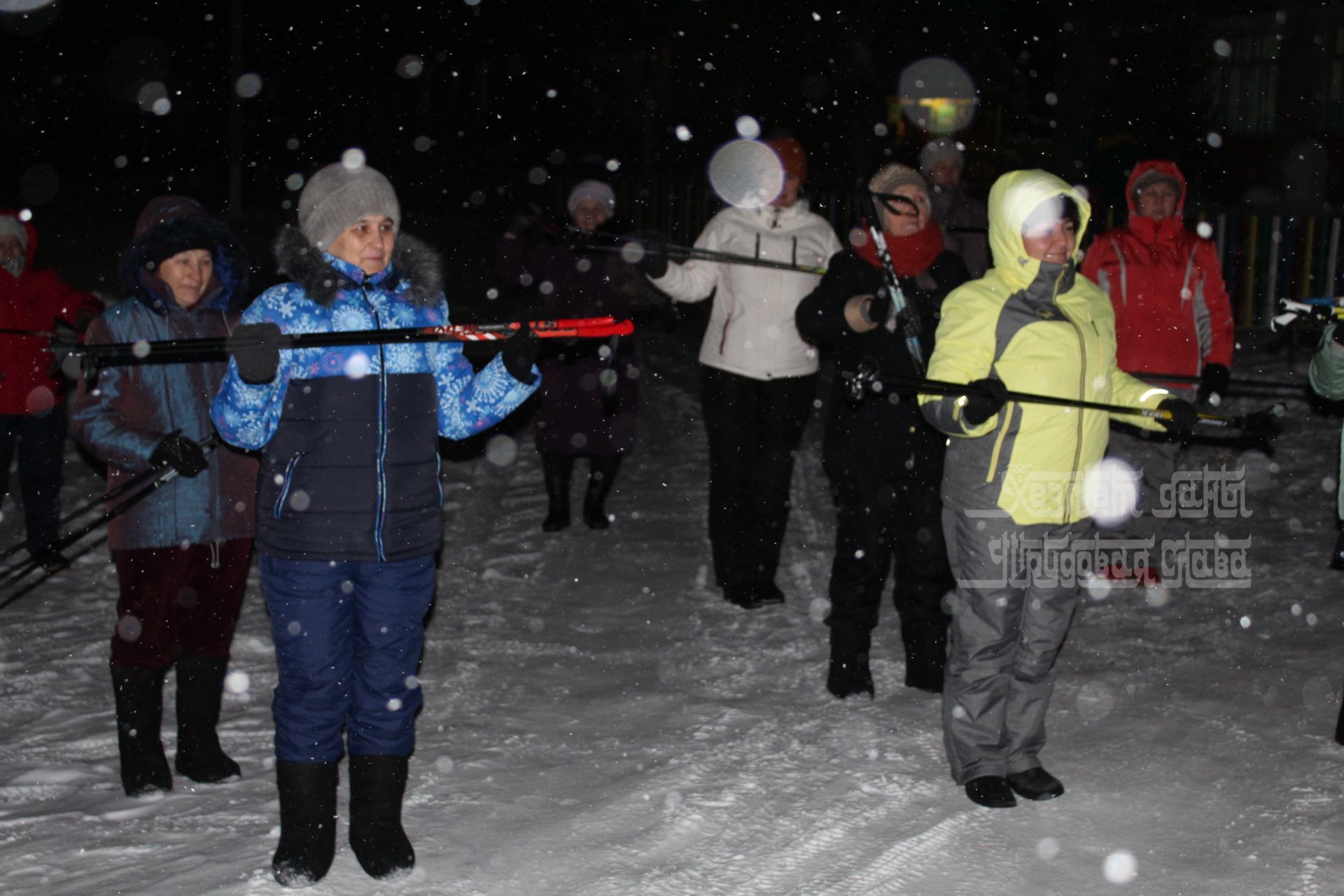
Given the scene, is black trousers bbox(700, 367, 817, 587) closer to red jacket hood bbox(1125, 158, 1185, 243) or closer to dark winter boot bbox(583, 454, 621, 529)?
dark winter boot bbox(583, 454, 621, 529)

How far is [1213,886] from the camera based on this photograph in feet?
12.0

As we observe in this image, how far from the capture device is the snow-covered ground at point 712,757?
376 cm

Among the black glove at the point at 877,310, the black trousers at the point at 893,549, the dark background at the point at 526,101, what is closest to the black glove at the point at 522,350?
the black glove at the point at 877,310

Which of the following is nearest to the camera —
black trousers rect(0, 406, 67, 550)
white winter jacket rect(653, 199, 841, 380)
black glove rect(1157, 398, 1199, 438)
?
black glove rect(1157, 398, 1199, 438)

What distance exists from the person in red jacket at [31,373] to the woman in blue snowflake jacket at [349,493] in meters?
3.11

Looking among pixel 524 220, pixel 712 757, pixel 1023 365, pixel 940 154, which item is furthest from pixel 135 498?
pixel 940 154

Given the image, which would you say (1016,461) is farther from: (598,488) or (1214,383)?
(598,488)

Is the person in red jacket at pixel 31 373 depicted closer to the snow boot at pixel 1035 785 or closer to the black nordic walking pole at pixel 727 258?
the black nordic walking pole at pixel 727 258

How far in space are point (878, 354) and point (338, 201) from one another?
6.74 feet

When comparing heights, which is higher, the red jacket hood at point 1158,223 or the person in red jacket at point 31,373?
the red jacket hood at point 1158,223

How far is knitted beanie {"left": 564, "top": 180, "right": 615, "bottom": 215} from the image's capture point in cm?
711

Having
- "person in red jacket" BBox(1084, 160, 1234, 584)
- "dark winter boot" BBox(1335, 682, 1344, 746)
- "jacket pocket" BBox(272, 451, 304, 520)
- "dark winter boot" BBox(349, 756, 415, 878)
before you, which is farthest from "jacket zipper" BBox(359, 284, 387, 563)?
"person in red jacket" BBox(1084, 160, 1234, 584)

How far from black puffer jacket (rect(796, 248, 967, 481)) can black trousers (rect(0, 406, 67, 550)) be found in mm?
4073

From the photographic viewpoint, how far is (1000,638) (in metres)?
4.11
